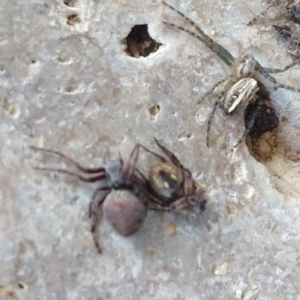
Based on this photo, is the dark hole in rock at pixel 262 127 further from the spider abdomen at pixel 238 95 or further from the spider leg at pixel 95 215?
the spider leg at pixel 95 215

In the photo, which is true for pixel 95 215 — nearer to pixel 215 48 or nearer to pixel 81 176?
pixel 81 176

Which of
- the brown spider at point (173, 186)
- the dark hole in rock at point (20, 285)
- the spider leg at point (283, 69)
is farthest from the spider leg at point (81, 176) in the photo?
the spider leg at point (283, 69)

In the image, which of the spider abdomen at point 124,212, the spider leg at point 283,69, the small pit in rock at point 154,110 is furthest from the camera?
the spider leg at point 283,69

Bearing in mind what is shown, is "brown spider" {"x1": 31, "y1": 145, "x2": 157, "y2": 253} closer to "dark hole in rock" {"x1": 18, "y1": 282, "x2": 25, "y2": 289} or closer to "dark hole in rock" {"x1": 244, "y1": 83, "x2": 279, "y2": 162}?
"dark hole in rock" {"x1": 18, "y1": 282, "x2": 25, "y2": 289}

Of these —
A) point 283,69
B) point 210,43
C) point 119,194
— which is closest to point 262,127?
point 283,69

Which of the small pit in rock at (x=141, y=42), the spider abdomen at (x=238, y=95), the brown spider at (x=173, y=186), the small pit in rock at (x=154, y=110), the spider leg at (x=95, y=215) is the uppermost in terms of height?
the spider abdomen at (x=238, y=95)

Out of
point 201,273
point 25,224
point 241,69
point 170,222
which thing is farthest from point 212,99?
point 25,224

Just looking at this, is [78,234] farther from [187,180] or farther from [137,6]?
[137,6]
